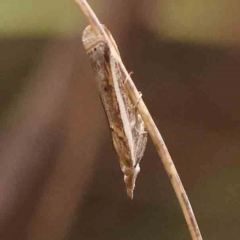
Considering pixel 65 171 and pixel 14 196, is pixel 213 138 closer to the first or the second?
pixel 65 171

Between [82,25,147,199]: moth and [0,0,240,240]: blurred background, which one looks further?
[0,0,240,240]: blurred background

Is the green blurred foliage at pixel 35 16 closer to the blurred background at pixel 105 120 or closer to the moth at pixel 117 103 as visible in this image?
the blurred background at pixel 105 120

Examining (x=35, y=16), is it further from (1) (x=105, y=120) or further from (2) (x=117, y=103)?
(2) (x=117, y=103)

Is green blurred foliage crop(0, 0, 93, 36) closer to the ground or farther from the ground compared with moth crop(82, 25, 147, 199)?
→ farther from the ground

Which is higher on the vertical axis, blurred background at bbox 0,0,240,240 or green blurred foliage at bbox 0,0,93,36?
→ green blurred foliage at bbox 0,0,93,36

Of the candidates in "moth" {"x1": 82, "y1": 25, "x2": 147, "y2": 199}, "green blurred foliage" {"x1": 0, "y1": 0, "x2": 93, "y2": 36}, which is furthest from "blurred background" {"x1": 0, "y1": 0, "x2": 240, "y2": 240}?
"moth" {"x1": 82, "y1": 25, "x2": 147, "y2": 199}

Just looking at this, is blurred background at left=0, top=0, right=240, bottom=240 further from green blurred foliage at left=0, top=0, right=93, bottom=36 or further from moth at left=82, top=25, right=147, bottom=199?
moth at left=82, top=25, right=147, bottom=199
